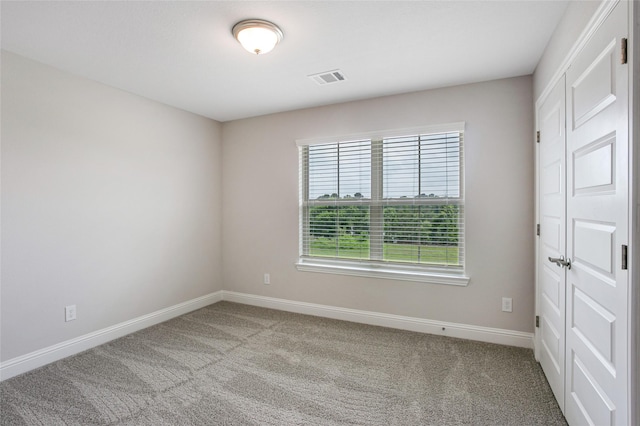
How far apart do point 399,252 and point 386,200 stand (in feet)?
1.96

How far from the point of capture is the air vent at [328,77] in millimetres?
2910

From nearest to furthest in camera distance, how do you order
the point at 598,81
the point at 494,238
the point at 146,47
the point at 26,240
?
the point at 598,81 < the point at 146,47 < the point at 26,240 < the point at 494,238

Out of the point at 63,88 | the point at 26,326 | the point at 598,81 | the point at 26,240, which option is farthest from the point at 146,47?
the point at 598,81

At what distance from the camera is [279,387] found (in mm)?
2367

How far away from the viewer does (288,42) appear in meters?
2.37

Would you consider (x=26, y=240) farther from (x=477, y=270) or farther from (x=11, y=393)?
(x=477, y=270)

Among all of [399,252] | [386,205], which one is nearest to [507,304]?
[399,252]

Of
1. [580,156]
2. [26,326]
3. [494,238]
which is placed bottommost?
[26,326]

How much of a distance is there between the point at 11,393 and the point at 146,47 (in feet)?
8.87

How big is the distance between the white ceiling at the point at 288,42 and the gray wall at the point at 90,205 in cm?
34

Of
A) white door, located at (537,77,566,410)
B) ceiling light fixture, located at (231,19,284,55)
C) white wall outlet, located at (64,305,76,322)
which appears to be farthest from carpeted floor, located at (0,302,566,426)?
ceiling light fixture, located at (231,19,284,55)

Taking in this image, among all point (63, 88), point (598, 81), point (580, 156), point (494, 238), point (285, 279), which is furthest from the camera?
point (285, 279)

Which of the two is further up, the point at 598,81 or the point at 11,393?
the point at 598,81

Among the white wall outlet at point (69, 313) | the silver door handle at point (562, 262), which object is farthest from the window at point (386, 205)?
the white wall outlet at point (69, 313)
